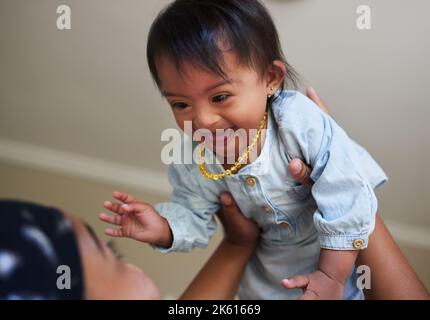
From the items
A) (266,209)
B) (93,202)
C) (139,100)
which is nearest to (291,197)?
(266,209)

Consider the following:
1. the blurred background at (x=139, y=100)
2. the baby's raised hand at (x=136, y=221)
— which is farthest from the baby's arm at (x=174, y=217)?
the blurred background at (x=139, y=100)

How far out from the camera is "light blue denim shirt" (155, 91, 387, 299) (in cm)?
50

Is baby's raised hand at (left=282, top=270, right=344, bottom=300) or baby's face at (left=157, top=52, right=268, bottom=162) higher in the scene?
baby's face at (left=157, top=52, right=268, bottom=162)

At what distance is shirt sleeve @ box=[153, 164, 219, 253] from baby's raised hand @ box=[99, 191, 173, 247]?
0.06ft

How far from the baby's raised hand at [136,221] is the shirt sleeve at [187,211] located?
2 cm

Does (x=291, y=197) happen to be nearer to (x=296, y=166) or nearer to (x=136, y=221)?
(x=296, y=166)

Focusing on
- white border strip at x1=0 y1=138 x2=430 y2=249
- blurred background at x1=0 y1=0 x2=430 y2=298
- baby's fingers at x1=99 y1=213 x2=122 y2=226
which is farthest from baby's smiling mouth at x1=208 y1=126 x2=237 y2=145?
white border strip at x1=0 y1=138 x2=430 y2=249

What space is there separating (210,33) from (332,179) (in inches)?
7.1

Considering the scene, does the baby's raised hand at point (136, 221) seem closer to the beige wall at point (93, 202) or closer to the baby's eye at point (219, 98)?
the baby's eye at point (219, 98)

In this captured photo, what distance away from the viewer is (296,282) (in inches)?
18.7

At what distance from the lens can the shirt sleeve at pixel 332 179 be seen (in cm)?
49

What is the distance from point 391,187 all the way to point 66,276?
1.69 ft

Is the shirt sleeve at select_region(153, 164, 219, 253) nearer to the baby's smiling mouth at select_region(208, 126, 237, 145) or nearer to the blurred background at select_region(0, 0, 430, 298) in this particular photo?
the baby's smiling mouth at select_region(208, 126, 237, 145)
